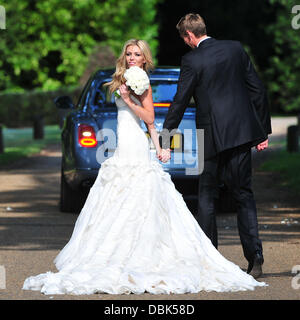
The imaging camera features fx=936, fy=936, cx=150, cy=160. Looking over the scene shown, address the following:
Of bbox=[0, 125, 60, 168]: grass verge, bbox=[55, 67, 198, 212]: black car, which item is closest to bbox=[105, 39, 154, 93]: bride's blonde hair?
bbox=[55, 67, 198, 212]: black car

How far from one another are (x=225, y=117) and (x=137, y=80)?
2.38 ft

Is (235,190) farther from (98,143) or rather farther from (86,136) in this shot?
(86,136)

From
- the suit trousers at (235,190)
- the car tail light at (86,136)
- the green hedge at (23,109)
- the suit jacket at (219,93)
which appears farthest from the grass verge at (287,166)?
the green hedge at (23,109)

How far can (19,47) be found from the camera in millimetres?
49188

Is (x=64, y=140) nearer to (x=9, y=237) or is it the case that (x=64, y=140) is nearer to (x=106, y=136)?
(x=106, y=136)

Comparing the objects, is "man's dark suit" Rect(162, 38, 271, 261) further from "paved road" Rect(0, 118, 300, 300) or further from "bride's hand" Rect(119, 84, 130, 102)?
"paved road" Rect(0, 118, 300, 300)

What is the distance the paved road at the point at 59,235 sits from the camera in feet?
21.5

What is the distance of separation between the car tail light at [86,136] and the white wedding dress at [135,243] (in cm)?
298

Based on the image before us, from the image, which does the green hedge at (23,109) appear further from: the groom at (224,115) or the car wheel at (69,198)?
the groom at (224,115)

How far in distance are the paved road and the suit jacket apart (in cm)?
113

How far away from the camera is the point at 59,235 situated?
9484mm

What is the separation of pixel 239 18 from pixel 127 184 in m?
53.0

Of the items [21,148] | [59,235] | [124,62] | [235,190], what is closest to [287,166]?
[59,235]
